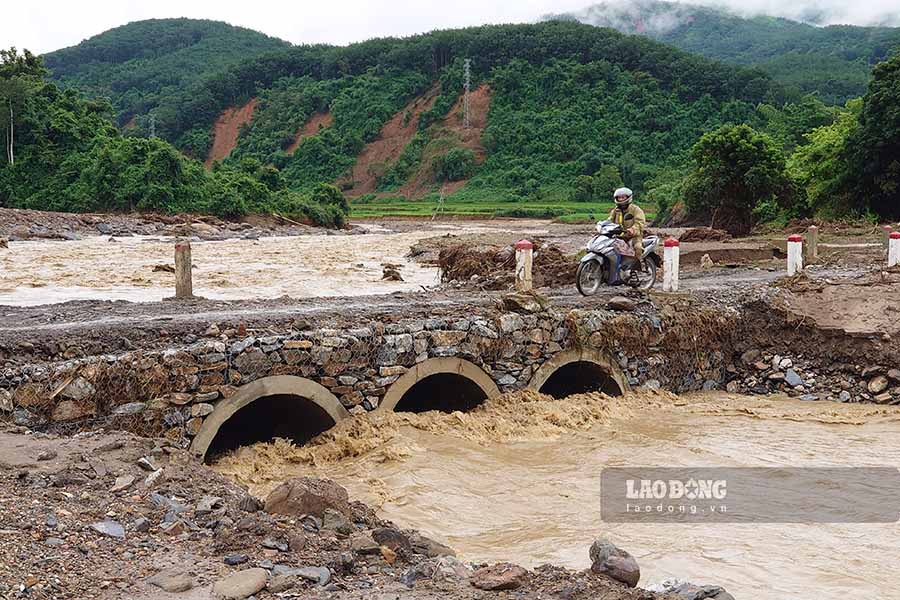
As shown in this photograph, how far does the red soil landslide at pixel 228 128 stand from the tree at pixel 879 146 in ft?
242

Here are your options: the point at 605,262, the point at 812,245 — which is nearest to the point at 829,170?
the point at 812,245

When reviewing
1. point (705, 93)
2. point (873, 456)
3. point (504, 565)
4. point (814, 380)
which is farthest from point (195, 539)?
point (705, 93)

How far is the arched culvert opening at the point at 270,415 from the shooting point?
8.84 m

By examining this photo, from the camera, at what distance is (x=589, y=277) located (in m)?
13.2

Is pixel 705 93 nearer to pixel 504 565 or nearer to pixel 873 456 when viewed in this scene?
pixel 873 456

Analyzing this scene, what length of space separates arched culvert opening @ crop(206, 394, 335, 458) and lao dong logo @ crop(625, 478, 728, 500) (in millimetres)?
3373

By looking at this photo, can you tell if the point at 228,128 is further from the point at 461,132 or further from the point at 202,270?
the point at 202,270

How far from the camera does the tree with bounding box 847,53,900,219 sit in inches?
1135

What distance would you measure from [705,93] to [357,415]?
7453 cm

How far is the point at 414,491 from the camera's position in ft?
29.1

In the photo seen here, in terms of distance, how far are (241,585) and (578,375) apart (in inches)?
330

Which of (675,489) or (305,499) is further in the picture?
(675,489)

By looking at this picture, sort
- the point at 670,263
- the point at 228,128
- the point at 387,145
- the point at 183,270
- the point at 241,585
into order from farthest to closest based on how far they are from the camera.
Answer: the point at 228,128 → the point at 387,145 → the point at 670,263 → the point at 183,270 → the point at 241,585

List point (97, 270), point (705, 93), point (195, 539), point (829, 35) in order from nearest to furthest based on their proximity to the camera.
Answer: point (195, 539) → point (97, 270) → point (705, 93) → point (829, 35)
